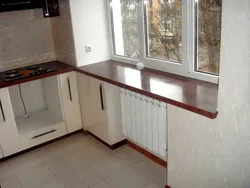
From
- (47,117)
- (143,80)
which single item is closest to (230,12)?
(143,80)

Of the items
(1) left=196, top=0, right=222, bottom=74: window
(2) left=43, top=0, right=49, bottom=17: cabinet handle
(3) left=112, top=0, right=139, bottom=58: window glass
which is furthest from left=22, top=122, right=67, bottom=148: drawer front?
(1) left=196, top=0, right=222, bottom=74: window

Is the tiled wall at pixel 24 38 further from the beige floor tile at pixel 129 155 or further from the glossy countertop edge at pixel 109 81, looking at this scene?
the beige floor tile at pixel 129 155

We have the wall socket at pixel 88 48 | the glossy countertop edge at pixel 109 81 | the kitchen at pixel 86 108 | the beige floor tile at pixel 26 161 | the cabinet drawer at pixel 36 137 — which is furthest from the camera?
the wall socket at pixel 88 48

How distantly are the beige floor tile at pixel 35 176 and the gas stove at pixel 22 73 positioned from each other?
0.89 m

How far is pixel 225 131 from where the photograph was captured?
1.66m

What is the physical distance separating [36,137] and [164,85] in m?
1.55

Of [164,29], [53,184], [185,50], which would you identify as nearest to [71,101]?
[53,184]

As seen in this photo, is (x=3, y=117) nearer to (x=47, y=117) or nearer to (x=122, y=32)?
(x=47, y=117)

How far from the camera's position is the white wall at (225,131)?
1417mm

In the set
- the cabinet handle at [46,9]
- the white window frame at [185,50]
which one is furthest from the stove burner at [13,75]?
the white window frame at [185,50]

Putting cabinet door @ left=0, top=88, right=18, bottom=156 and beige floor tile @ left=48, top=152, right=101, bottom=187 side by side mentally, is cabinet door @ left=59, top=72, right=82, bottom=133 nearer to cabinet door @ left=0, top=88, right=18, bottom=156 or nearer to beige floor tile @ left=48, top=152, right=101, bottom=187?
beige floor tile @ left=48, top=152, right=101, bottom=187

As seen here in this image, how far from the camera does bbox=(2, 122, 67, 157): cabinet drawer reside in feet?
9.16

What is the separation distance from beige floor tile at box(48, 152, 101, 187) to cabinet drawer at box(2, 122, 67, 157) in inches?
13.3

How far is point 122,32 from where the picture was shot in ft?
10.1
